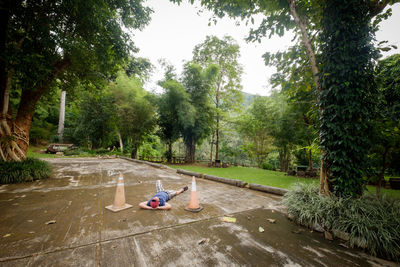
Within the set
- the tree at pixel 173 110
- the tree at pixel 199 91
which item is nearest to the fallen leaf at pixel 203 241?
the tree at pixel 173 110

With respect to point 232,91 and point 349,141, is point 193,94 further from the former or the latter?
point 349,141

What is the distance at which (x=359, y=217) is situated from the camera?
83.9 inches

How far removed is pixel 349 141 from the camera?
2.51 meters

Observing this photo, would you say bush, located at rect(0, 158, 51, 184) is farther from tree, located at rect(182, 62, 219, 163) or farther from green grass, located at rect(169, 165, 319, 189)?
tree, located at rect(182, 62, 219, 163)

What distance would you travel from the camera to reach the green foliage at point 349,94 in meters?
2.51

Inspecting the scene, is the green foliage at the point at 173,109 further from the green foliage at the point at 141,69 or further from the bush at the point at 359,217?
the green foliage at the point at 141,69

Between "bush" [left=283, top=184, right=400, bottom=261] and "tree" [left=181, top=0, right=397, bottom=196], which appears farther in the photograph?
"tree" [left=181, top=0, right=397, bottom=196]

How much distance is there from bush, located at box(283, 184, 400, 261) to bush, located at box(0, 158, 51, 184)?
676 centimetres

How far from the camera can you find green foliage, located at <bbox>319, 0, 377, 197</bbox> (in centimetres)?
251

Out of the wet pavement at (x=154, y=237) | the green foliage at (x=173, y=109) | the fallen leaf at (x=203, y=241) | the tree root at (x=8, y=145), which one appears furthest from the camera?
the green foliage at (x=173, y=109)

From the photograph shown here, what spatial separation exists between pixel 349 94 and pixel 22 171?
7886mm

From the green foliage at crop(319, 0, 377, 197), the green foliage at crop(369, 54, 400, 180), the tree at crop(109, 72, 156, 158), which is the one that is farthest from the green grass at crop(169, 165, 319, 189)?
the tree at crop(109, 72, 156, 158)

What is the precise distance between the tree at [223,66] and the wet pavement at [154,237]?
1132cm

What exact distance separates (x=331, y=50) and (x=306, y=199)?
2.59 m
